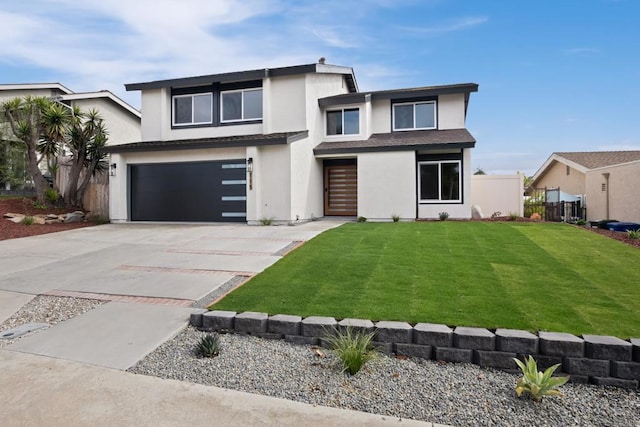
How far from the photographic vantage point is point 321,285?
19.2ft

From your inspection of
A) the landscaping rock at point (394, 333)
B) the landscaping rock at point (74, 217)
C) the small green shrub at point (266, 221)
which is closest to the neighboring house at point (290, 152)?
the small green shrub at point (266, 221)

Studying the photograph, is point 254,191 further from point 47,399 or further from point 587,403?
point 587,403

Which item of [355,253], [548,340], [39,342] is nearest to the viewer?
[548,340]

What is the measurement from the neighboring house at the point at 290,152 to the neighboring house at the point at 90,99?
8.21m

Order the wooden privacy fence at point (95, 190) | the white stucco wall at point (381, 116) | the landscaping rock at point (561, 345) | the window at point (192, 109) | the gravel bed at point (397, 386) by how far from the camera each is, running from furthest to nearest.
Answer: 1. the white stucco wall at point (381, 116)
2. the window at point (192, 109)
3. the wooden privacy fence at point (95, 190)
4. the landscaping rock at point (561, 345)
5. the gravel bed at point (397, 386)

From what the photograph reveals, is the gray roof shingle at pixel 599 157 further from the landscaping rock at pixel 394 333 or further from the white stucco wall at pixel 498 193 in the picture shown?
the landscaping rock at pixel 394 333

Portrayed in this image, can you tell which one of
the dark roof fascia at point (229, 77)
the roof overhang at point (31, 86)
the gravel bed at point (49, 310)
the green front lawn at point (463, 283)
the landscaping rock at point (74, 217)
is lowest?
the gravel bed at point (49, 310)

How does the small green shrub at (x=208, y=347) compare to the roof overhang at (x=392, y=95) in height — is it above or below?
below

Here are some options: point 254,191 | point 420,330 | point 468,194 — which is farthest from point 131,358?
point 468,194

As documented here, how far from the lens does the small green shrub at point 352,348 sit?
3.76 meters

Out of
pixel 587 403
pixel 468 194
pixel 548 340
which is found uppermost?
pixel 468 194

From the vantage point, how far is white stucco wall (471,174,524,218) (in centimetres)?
1647

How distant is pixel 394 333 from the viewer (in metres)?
4.16

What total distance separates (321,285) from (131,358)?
9.10 feet
